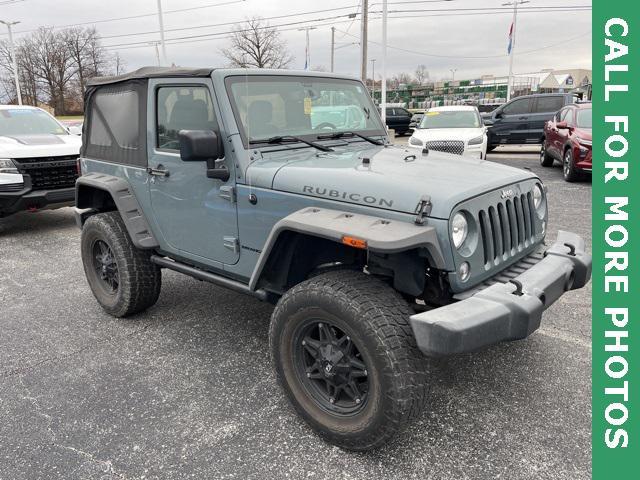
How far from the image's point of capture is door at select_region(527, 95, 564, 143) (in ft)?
47.8

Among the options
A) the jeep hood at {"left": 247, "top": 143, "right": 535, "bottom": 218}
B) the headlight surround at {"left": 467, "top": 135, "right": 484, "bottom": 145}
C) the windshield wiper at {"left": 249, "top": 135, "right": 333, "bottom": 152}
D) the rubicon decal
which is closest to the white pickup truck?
the windshield wiper at {"left": 249, "top": 135, "right": 333, "bottom": 152}

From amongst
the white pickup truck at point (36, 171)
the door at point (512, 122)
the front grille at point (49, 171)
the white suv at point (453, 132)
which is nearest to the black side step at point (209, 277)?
the white pickup truck at point (36, 171)

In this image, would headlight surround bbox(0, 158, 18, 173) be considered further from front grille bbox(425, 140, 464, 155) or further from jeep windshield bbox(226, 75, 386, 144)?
front grille bbox(425, 140, 464, 155)

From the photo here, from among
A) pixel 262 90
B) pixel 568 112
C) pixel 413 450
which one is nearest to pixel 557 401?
pixel 413 450

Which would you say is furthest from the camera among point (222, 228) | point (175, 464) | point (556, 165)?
point (556, 165)

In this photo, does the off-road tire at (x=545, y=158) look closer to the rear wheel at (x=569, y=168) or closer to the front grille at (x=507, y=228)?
the rear wheel at (x=569, y=168)

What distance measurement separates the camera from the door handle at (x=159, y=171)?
359cm

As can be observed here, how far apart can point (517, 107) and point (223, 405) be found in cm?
1450

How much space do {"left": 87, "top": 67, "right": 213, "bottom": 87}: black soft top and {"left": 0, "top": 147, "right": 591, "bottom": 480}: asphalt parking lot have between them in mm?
1971

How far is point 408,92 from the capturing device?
64062 millimetres

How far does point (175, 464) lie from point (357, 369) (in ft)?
3.42

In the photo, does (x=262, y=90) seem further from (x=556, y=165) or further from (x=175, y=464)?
(x=556, y=165)

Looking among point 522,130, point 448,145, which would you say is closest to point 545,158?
point 522,130

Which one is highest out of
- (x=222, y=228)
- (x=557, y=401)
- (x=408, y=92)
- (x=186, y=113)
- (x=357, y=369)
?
(x=408, y=92)
